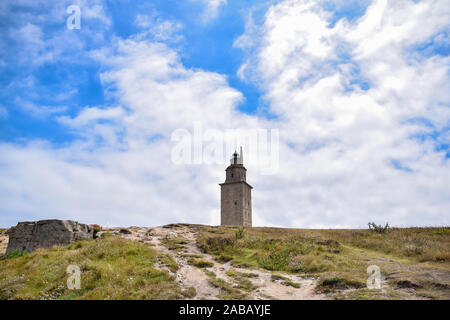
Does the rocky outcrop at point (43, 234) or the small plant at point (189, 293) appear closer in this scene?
the small plant at point (189, 293)

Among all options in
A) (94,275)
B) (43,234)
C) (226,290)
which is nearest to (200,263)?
(226,290)

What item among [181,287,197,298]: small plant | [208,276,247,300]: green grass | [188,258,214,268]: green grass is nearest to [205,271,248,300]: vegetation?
[208,276,247,300]: green grass

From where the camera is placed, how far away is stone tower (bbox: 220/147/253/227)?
147ft

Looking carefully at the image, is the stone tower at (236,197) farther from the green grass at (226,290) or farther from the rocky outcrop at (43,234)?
the green grass at (226,290)

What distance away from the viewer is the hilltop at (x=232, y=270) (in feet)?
32.7

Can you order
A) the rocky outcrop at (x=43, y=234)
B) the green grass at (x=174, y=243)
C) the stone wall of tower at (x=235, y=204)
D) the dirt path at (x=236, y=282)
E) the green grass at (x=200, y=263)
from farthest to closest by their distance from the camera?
the stone wall of tower at (x=235, y=204), the rocky outcrop at (x=43, y=234), the green grass at (x=174, y=243), the green grass at (x=200, y=263), the dirt path at (x=236, y=282)

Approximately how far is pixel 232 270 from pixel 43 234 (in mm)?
14180

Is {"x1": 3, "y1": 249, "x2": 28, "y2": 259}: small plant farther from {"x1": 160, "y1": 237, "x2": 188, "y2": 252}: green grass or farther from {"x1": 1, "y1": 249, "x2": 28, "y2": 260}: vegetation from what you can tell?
{"x1": 160, "y1": 237, "x2": 188, "y2": 252}: green grass

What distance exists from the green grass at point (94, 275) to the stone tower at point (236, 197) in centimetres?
2959

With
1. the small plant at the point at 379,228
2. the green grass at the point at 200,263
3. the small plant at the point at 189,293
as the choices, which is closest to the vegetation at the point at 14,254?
the green grass at the point at 200,263

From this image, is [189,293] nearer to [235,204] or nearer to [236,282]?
[236,282]

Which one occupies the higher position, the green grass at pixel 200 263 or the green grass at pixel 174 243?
the green grass at pixel 174 243
